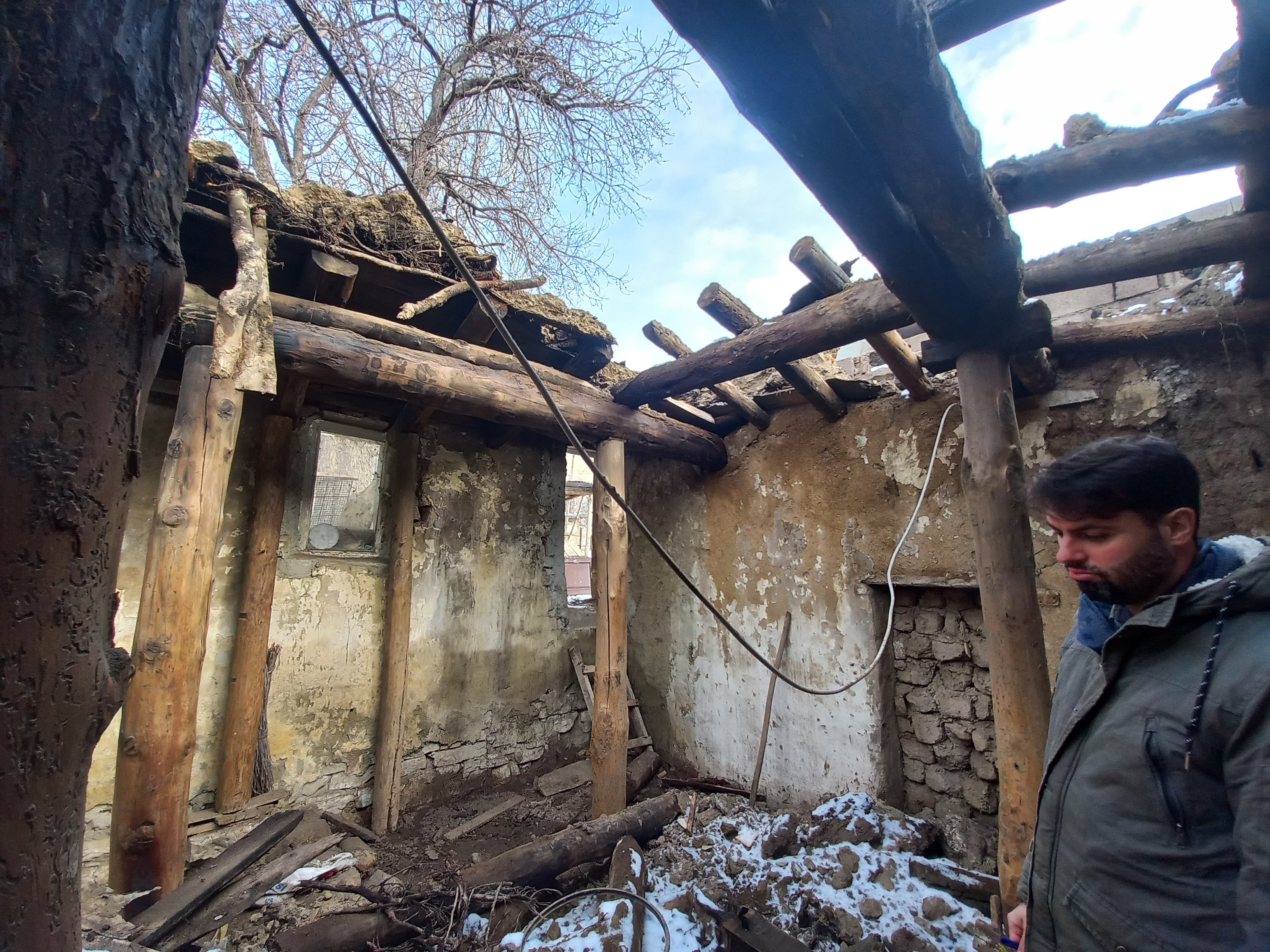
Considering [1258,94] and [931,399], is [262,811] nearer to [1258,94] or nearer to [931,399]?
[931,399]

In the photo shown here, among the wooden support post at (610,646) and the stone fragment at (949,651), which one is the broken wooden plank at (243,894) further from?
the stone fragment at (949,651)

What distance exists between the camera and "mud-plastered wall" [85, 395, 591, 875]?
3783 millimetres

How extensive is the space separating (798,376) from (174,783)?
385cm

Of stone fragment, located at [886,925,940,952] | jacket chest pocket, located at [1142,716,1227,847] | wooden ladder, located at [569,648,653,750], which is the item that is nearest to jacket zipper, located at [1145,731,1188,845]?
jacket chest pocket, located at [1142,716,1227,847]

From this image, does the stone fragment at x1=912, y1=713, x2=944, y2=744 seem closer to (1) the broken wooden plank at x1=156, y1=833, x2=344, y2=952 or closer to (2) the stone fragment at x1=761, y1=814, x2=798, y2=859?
(2) the stone fragment at x1=761, y1=814, x2=798, y2=859

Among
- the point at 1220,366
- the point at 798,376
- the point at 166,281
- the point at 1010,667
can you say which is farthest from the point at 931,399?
the point at 166,281

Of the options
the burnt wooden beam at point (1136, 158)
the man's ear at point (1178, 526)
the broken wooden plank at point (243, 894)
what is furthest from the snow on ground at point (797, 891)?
the burnt wooden beam at point (1136, 158)

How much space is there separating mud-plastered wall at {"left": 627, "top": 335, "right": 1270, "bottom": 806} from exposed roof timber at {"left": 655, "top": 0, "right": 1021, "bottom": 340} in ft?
4.71

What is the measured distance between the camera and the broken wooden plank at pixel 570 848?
10.3 feet

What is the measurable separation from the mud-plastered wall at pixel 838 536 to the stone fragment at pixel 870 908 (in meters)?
0.98

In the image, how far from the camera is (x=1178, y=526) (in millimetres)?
1223

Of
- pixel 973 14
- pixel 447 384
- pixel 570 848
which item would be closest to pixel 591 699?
pixel 570 848

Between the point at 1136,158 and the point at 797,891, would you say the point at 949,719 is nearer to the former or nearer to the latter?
the point at 797,891

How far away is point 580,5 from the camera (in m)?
5.21
